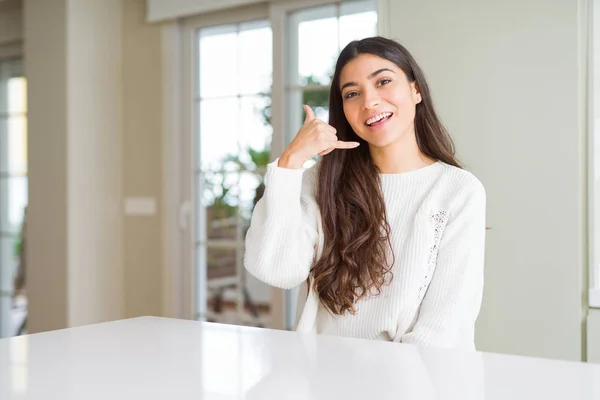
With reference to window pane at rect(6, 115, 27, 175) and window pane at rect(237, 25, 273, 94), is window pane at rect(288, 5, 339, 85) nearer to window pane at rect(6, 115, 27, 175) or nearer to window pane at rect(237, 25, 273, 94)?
window pane at rect(237, 25, 273, 94)

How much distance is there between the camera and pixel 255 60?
3645mm

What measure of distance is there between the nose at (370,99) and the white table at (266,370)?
2.40 ft

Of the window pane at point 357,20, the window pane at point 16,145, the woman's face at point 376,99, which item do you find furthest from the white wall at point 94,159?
the woman's face at point 376,99

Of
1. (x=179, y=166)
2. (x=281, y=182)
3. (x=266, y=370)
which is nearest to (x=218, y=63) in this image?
(x=179, y=166)

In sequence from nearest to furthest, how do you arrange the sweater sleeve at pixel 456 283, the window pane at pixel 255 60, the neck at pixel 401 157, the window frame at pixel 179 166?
the sweater sleeve at pixel 456 283 → the neck at pixel 401 157 → the window pane at pixel 255 60 → the window frame at pixel 179 166

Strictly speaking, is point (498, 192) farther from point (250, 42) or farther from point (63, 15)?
point (63, 15)

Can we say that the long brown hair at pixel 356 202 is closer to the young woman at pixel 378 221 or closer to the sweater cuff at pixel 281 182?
the young woman at pixel 378 221

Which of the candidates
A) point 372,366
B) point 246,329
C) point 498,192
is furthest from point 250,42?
point 372,366

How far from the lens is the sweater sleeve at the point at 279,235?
60.6 inches

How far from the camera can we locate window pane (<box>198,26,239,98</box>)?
3738 millimetres

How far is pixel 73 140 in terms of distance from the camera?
3756 mm

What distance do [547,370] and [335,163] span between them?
1.00 metres

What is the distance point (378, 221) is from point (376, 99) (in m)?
0.31

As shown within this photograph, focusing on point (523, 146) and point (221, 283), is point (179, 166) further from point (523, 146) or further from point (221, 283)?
point (523, 146)
